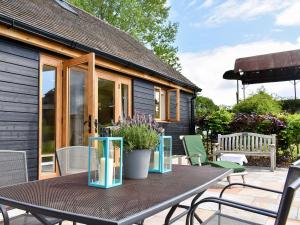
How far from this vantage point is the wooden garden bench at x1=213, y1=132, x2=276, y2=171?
25.6 ft

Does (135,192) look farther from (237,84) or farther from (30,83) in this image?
(237,84)

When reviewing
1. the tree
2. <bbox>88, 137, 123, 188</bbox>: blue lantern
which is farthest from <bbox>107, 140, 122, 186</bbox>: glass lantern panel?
the tree

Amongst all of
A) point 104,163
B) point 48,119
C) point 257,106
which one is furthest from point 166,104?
point 104,163

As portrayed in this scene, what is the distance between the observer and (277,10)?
1203 centimetres

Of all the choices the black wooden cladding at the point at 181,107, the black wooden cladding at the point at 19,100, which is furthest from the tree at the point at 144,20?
the black wooden cladding at the point at 19,100

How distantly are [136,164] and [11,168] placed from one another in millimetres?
951

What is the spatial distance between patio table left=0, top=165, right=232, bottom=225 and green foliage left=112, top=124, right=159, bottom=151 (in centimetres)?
23

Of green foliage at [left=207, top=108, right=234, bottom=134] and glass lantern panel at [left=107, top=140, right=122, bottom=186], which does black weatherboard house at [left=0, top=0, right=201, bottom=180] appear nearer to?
glass lantern panel at [left=107, top=140, right=122, bottom=186]

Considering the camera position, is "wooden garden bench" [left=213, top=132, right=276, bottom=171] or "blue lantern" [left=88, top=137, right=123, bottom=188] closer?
"blue lantern" [left=88, top=137, right=123, bottom=188]

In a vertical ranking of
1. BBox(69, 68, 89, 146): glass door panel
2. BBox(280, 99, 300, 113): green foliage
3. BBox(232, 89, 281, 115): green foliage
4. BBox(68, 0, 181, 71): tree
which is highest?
BBox(68, 0, 181, 71): tree

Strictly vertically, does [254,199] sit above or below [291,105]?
below

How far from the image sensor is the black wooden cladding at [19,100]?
4.50m

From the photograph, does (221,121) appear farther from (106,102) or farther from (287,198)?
(287,198)

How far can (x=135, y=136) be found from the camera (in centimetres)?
210
